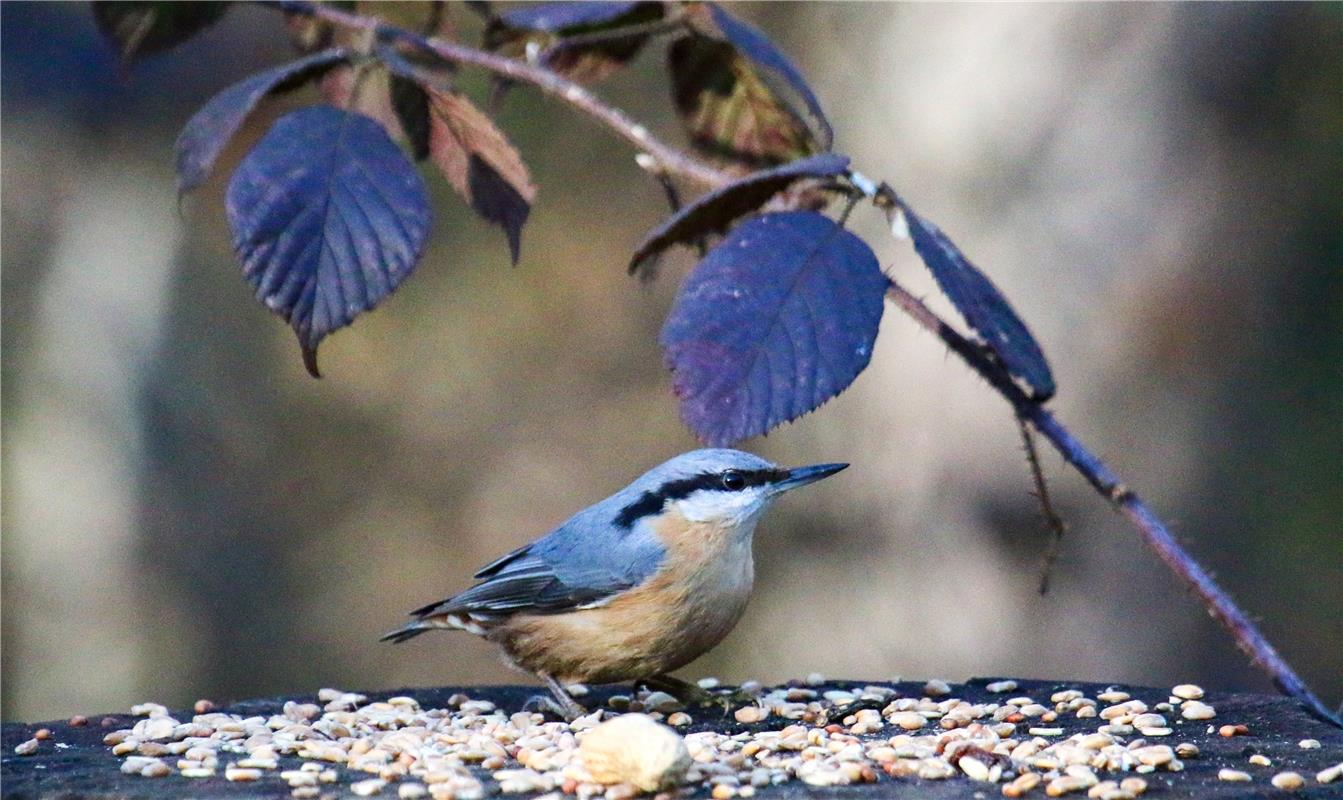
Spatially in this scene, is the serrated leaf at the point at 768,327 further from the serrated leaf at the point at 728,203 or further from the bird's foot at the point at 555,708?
the bird's foot at the point at 555,708

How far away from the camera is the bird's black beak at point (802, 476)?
317 cm

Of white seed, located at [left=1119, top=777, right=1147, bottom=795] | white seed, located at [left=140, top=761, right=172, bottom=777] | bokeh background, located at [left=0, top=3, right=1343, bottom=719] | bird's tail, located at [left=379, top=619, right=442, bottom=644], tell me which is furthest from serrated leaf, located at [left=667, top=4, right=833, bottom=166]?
bokeh background, located at [left=0, top=3, right=1343, bottom=719]

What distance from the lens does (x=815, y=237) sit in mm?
2260

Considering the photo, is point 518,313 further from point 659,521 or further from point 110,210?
point 659,521

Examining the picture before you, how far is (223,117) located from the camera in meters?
2.37

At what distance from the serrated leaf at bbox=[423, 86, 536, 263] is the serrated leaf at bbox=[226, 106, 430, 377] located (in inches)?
15.6

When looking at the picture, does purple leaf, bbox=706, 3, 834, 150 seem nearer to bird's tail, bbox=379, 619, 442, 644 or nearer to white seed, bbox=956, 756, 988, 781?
white seed, bbox=956, 756, 988, 781

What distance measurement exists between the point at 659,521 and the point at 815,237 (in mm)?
1135

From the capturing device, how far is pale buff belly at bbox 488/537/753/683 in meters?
3.08

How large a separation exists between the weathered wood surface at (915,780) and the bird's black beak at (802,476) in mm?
585

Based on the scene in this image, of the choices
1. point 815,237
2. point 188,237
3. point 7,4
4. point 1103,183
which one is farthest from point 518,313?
point 815,237

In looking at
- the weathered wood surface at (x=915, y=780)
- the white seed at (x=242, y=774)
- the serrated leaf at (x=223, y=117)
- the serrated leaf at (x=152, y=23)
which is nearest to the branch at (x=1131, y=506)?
the weathered wood surface at (x=915, y=780)

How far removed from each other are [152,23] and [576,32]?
91 cm

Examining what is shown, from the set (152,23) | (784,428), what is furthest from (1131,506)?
(784,428)
